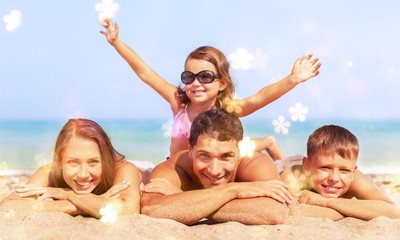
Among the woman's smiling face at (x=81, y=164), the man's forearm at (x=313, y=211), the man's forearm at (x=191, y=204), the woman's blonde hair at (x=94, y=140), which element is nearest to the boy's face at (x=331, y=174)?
the man's forearm at (x=313, y=211)

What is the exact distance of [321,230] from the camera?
166 inches

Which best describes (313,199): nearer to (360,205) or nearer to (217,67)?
(360,205)

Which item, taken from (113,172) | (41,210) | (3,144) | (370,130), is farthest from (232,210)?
(370,130)

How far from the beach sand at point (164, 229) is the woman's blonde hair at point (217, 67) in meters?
2.18

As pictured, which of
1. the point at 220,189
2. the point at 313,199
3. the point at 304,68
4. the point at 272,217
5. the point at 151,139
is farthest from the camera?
the point at 151,139

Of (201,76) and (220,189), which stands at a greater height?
(201,76)

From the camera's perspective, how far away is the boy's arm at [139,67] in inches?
258

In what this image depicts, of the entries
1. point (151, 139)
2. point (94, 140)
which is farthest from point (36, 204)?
point (151, 139)

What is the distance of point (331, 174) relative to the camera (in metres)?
5.06

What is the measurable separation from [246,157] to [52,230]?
5.48 feet

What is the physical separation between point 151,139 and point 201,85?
2270 centimetres

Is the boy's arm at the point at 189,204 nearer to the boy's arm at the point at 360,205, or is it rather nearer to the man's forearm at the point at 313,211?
the man's forearm at the point at 313,211

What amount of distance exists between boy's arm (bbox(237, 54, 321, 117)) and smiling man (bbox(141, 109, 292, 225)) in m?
1.45
